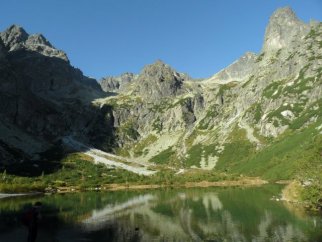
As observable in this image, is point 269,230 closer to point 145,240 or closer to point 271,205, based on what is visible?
point 145,240

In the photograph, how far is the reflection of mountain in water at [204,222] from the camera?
65625 mm

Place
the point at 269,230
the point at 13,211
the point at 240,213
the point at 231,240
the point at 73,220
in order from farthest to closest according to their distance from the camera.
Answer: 1. the point at 13,211
2. the point at 240,213
3. the point at 73,220
4. the point at 269,230
5. the point at 231,240

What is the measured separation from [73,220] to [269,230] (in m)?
41.0

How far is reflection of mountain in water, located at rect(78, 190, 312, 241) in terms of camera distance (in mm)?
65625

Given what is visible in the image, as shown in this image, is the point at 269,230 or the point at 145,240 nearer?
the point at 145,240

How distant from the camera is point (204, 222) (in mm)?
81688

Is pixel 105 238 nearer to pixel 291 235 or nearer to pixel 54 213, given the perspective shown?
pixel 291 235

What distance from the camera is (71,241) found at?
61844 mm

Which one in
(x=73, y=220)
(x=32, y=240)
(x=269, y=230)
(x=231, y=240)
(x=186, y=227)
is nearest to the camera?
(x=32, y=240)

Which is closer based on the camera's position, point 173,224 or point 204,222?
point 173,224

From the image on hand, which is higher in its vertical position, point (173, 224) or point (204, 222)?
point (204, 222)

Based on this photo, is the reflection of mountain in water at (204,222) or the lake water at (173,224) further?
the reflection of mountain in water at (204,222)

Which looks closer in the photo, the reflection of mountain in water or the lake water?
the lake water

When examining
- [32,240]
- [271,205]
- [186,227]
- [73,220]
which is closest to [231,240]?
[186,227]
